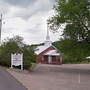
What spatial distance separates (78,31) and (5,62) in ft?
32.9

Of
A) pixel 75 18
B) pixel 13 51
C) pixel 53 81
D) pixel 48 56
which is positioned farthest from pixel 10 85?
pixel 48 56

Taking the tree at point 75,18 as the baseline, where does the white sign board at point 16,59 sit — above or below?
below

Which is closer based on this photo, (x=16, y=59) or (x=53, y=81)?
(x=53, y=81)

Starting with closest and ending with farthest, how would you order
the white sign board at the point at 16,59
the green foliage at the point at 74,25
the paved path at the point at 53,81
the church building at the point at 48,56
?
1. the paved path at the point at 53,81
2. the white sign board at the point at 16,59
3. the green foliage at the point at 74,25
4. the church building at the point at 48,56

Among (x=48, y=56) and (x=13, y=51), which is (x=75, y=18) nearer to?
(x=13, y=51)

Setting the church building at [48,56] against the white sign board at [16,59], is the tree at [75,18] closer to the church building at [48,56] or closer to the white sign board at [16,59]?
the white sign board at [16,59]

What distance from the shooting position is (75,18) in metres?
26.3

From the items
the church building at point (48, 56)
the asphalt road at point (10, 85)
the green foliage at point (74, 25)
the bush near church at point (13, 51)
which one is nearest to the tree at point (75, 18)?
the green foliage at point (74, 25)

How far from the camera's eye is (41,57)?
194 ft

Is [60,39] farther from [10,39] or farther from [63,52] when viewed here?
[10,39]

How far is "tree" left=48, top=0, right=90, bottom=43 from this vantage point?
25.8 meters

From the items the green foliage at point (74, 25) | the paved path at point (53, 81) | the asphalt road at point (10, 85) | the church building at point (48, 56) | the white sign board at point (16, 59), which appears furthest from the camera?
the church building at point (48, 56)

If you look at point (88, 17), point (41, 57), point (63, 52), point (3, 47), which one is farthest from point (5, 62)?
point (41, 57)

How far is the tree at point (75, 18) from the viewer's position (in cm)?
2577
